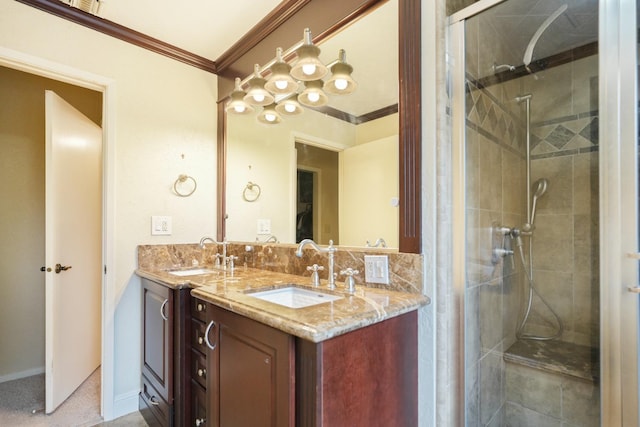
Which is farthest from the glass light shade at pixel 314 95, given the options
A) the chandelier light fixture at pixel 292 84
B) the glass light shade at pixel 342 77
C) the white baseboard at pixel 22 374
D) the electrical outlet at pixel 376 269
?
the white baseboard at pixel 22 374

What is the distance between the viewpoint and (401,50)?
1.36 m

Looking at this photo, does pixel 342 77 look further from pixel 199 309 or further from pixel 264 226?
pixel 199 309

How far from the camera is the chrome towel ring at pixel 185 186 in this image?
2318 mm

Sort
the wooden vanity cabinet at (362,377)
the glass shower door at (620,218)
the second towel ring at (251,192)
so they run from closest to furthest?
1. the wooden vanity cabinet at (362,377)
2. the glass shower door at (620,218)
3. the second towel ring at (251,192)

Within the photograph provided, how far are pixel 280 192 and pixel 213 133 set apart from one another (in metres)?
0.86

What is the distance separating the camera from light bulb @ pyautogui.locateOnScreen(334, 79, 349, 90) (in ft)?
5.36

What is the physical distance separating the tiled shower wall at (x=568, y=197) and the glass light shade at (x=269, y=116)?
1.42m

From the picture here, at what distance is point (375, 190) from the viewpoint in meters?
1.53

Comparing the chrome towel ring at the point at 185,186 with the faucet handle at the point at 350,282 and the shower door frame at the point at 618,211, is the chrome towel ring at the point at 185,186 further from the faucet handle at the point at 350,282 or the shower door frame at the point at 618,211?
the shower door frame at the point at 618,211

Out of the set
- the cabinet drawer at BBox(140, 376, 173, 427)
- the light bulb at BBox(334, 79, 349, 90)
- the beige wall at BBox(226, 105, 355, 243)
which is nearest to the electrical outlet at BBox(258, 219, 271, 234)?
the beige wall at BBox(226, 105, 355, 243)

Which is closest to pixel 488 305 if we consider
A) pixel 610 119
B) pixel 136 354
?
pixel 610 119

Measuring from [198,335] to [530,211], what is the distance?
1.79 metres

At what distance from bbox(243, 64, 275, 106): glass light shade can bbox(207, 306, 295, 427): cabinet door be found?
1309mm

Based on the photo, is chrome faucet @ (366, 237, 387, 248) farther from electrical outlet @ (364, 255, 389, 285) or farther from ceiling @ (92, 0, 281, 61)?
ceiling @ (92, 0, 281, 61)
